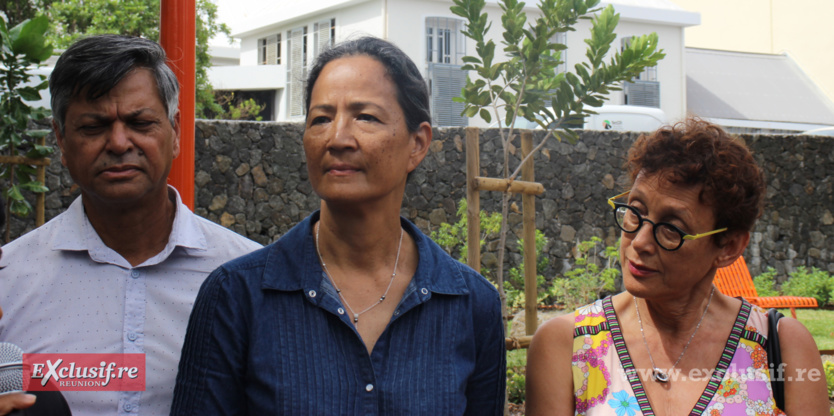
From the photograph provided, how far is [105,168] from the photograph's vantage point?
2082 mm

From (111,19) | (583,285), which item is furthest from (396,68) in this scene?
(111,19)

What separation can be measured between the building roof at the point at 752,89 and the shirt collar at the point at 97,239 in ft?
68.8

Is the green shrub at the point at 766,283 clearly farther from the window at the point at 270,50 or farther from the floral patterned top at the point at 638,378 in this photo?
the window at the point at 270,50

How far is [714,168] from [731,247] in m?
0.28

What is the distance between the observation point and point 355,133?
180 cm

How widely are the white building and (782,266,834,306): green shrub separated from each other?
9.09 meters

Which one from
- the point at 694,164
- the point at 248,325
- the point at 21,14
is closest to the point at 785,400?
the point at 694,164

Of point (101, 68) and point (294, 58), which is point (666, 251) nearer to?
point (101, 68)

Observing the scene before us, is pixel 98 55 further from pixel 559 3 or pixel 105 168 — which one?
pixel 559 3

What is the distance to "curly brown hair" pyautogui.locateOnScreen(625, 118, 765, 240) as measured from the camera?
2.19 m

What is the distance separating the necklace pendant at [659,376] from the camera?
222 centimetres

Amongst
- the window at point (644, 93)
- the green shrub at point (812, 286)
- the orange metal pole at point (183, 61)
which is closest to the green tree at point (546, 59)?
the orange metal pole at point (183, 61)

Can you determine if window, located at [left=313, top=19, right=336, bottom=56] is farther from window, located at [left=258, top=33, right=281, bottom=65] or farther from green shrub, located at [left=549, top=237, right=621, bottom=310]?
green shrub, located at [left=549, top=237, right=621, bottom=310]

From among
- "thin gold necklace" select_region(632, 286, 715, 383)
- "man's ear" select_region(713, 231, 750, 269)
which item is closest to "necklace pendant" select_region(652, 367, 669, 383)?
"thin gold necklace" select_region(632, 286, 715, 383)
